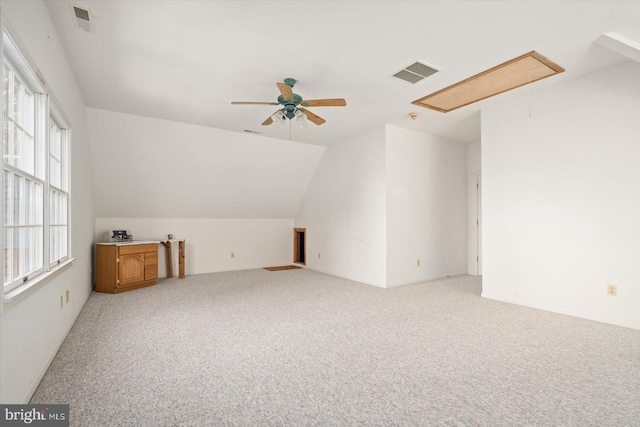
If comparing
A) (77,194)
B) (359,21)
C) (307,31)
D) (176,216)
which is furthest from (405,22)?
(176,216)

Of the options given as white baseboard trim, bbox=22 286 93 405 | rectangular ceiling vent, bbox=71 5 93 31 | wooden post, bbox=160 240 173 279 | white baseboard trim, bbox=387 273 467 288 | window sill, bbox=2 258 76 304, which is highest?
rectangular ceiling vent, bbox=71 5 93 31

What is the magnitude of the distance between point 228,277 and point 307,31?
478 cm

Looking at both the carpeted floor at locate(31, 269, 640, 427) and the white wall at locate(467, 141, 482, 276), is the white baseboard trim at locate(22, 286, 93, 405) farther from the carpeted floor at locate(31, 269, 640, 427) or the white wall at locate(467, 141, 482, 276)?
the white wall at locate(467, 141, 482, 276)

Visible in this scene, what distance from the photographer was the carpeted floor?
181 cm

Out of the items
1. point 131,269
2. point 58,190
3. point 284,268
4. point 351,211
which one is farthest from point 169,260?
point 351,211

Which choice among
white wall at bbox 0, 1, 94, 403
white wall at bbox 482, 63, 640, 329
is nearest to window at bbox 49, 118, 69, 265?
white wall at bbox 0, 1, 94, 403

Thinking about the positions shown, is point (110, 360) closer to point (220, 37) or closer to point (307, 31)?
point (220, 37)

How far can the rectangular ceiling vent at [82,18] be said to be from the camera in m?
2.40

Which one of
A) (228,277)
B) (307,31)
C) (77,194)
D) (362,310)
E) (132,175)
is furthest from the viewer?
(228,277)

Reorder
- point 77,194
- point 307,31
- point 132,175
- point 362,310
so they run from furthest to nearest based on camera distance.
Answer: point 132,175 → point 362,310 → point 77,194 → point 307,31

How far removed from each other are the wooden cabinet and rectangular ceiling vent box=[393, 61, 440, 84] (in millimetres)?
4642

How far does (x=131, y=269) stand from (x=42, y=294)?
116 inches

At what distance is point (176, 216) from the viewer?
6.36 metres

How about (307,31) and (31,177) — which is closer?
(31,177)
